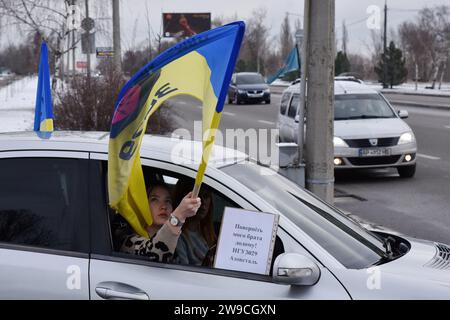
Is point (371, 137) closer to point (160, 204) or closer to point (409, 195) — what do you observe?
point (409, 195)

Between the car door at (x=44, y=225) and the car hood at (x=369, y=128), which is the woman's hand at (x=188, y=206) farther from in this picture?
the car hood at (x=369, y=128)

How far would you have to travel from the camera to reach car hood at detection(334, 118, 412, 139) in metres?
12.9

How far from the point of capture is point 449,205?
1052 centimetres

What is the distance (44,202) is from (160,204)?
22.8 inches

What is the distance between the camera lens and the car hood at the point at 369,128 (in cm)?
1294

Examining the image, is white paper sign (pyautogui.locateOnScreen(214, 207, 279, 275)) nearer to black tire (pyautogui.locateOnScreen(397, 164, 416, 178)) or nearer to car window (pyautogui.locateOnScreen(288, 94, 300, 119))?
black tire (pyautogui.locateOnScreen(397, 164, 416, 178))

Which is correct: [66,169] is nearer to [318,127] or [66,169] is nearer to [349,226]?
[349,226]

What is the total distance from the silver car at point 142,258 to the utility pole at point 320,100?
2.78 m

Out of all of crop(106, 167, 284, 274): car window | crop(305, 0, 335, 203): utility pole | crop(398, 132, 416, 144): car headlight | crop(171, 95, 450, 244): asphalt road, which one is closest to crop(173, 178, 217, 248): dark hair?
crop(106, 167, 284, 274): car window

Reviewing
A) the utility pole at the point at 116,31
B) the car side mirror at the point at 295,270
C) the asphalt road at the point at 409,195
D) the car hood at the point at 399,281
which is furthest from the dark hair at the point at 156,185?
the utility pole at the point at 116,31

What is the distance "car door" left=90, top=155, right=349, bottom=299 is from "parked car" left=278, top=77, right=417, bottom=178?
9784mm

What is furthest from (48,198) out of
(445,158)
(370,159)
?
(445,158)

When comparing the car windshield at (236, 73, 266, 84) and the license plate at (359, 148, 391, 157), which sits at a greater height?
the car windshield at (236, 73, 266, 84)
